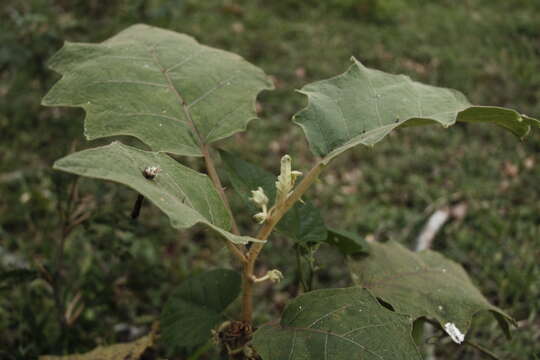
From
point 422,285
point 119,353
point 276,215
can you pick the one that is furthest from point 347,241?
point 119,353

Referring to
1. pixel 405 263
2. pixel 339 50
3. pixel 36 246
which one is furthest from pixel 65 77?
pixel 339 50

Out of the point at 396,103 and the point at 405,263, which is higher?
the point at 396,103

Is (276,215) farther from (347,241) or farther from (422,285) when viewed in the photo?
(422,285)

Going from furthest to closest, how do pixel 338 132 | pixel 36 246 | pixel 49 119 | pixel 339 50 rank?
pixel 339 50 < pixel 49 119 < pixel 36 246 < pixel 338 132

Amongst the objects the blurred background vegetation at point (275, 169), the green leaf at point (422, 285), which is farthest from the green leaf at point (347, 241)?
the blurred background vegetation at point (275, 169)

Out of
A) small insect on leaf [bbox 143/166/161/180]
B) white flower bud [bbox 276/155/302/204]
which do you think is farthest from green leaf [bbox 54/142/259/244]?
white flower bud [bbox 276/155/302/204]

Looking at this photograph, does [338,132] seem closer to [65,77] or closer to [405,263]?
[405,263]
